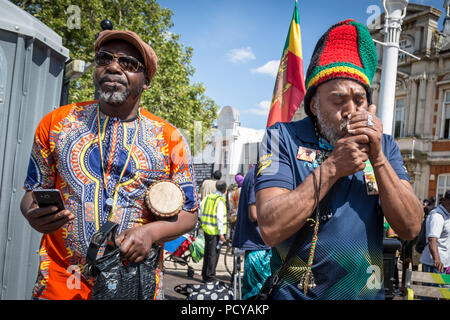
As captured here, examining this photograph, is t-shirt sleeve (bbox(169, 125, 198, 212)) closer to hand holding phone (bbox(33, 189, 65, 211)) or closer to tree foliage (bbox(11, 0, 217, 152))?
hand holding phone (bbox(33, 189, 65, 211))

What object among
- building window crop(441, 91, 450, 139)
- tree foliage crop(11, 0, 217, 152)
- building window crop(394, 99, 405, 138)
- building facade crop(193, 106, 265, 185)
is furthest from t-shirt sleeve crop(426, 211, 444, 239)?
building window crop(394, 99, 405, 138)

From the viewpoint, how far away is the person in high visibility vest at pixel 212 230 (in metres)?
7.93

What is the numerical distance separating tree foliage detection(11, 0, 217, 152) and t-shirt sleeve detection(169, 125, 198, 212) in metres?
11.0

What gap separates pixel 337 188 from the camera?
5.14ft

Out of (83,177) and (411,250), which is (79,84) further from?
(83,177)

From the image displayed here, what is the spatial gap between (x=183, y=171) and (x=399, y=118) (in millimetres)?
22785

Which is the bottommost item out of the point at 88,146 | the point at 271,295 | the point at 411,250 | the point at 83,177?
the point at 411,250

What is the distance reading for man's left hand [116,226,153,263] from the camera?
179 cm

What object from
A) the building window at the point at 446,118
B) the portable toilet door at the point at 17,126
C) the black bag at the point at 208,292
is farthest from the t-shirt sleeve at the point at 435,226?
the building window at the point at 446,118

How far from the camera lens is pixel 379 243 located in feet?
5.21

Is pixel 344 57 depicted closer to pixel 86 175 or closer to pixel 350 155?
pixel 350 155

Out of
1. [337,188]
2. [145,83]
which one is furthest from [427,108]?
[337,188]
